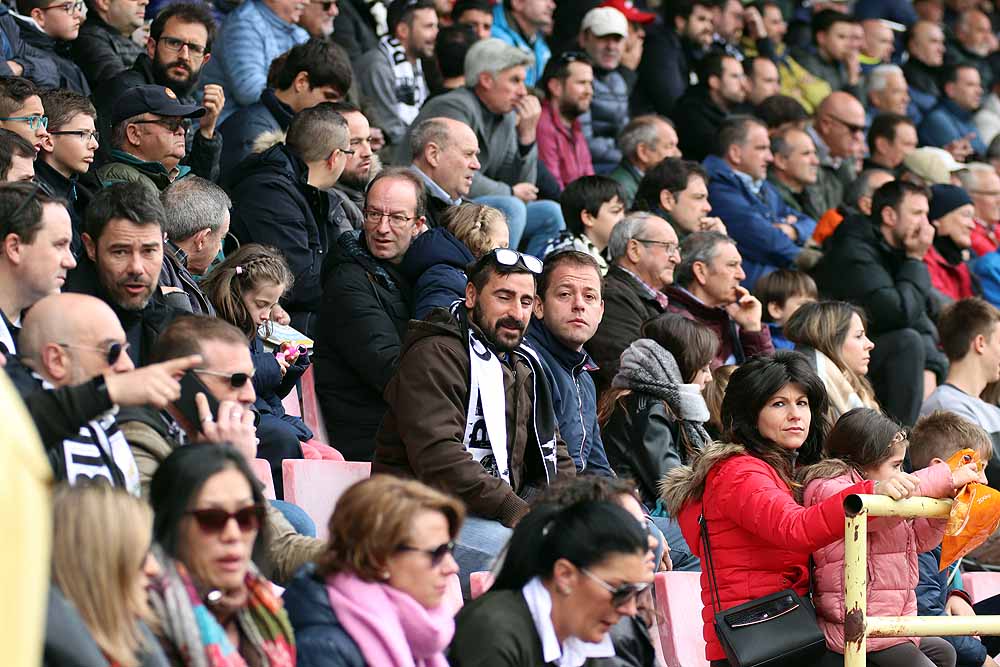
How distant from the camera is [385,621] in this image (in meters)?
3.57

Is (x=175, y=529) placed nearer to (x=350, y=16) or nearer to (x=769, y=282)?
(x=769, y=282)

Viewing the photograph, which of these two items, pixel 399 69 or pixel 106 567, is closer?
pixel 106 567

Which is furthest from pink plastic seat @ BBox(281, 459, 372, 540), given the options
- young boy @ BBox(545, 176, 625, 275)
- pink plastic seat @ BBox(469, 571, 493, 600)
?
young boy @ BBox(545, 176, 625, 275)

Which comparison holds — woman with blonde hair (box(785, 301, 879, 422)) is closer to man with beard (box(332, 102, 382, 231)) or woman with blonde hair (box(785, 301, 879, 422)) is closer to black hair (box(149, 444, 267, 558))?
man with beard (box(332, 102, 382, 231))

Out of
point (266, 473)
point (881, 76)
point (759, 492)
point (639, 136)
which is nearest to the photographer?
point (759, 492)

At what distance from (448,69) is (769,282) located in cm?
238

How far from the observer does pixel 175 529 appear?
345cm

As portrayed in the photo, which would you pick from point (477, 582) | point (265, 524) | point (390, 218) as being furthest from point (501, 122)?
point (265, 524)

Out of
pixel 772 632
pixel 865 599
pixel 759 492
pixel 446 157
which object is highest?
pixel 446 157

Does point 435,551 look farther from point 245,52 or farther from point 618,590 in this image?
point 245,52

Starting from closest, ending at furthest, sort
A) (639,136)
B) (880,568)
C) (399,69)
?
(880,568)
(399,69)
(639,136)

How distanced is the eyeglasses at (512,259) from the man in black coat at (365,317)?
93 centimetres

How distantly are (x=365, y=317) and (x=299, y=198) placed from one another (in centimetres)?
94

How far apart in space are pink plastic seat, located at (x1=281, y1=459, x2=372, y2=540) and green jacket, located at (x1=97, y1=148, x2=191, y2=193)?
1.44 metres
